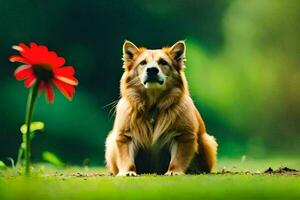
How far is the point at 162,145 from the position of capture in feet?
16.7

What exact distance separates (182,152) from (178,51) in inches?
32.6

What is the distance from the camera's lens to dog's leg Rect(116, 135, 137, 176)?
16.0ft

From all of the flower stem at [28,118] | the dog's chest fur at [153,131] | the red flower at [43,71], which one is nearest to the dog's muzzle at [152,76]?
the dog's chest fur at [153,131]

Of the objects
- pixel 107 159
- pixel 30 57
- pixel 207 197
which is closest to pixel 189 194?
pixel 207 197

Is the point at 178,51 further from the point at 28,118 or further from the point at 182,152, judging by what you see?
the point at 28,118

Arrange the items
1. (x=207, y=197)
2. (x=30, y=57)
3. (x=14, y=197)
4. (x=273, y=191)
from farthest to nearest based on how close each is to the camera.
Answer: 1. (x=30, y=57)
2. (x=273, y=191)
3. (x=207, y=197)
4. (x=14, y=197)

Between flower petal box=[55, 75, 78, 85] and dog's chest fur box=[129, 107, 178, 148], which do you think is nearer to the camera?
flower petal box=[55, 75, 78, 85]

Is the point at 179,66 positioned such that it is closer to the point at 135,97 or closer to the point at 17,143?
the point at 135,97

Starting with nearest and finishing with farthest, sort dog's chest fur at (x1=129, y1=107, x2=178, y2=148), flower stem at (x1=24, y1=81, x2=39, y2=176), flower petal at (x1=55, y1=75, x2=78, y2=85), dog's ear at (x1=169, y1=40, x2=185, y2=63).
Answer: flower stem at (x1=24, y1=81, x2=39, y2=176), flower petal at (x1=55, y1=75, x2=78, y2=85), dog's chest fur at (x1=129, y1=107, x2=178, y2=148), dog's ear at (x1=169, y1=40, x2=185, y2=63)

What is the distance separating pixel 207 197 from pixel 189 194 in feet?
0.26

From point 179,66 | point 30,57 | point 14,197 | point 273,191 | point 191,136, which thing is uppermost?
point 179,66

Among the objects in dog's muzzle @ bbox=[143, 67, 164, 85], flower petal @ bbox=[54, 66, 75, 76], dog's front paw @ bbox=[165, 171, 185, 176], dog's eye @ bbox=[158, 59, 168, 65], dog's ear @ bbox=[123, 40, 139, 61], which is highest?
dog's ear @ bbox=[123, 40, 139, 61]

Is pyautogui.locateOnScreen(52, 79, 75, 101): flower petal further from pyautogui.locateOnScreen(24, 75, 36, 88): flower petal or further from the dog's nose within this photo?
the dog's nose

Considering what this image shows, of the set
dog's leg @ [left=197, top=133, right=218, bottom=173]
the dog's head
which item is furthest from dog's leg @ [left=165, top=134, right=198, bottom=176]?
the dog's head
